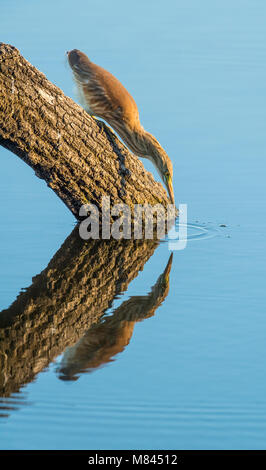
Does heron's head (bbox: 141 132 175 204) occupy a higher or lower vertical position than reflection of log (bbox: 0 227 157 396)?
higher

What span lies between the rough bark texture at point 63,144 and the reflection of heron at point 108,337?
175cm

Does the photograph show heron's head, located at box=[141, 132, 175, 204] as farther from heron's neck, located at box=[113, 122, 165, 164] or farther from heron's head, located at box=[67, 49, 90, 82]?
heron's head, located at box=[67, 49, 90, 82]

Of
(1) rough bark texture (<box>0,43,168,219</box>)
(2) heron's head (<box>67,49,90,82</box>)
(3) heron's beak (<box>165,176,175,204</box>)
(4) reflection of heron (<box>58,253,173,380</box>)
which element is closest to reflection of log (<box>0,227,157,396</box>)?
(4) reflection of heron (<box>58,253,173,380</box>)

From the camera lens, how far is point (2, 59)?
6.30 metres

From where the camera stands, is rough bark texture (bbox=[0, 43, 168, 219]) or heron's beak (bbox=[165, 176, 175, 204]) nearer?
rough bark texture (bbox=[0, 43, 168, 219])

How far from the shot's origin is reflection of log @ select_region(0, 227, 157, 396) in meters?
4.41

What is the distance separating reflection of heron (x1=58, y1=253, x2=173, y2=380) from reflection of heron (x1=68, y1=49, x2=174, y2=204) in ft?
7.90

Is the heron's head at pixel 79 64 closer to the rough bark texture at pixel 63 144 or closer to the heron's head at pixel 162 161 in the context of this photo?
the rough bark texture at pixel 63 144

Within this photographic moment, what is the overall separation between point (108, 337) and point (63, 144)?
2.55 m

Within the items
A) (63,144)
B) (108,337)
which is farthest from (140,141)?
(108,337)

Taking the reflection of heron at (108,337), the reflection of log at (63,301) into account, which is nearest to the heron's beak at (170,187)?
the reflection of log at (63,301)

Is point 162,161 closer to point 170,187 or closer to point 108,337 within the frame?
point 170,187

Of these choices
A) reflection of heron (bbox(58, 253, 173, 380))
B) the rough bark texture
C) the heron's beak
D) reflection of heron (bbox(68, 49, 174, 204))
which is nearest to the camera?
reflection of heron (bbox(58, 253, 173, 380))

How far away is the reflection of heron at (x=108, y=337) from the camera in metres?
4.34
